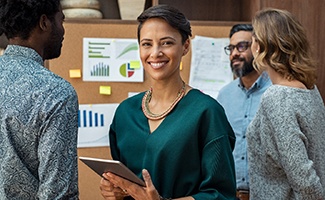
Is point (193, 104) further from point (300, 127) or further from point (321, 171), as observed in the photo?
point (321, 171)

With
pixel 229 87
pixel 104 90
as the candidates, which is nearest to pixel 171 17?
pixel 229 87

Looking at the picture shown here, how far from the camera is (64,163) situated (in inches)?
51.6

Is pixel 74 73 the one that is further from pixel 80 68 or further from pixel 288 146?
pixel 288 146

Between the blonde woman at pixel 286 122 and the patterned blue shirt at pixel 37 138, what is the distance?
0.79 m

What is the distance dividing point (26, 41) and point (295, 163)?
0.97 meters

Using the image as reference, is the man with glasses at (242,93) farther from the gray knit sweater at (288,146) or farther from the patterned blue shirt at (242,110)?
the gray knit sweater at (288,146)

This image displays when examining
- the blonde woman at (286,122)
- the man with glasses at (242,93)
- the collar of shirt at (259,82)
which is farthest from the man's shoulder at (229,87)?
the blonde woman at (286,122)

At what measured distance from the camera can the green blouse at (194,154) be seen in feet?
4.85

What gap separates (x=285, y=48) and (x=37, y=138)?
3.30 feet

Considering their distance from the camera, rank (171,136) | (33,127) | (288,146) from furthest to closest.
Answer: (288,146) < (171,136) < (33,127)

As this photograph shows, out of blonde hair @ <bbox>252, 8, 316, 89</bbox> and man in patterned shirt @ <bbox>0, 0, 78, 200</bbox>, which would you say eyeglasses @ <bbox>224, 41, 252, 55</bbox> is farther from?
man in patterned shirt @ <bbox>0, 0, 78, 200</bbox>

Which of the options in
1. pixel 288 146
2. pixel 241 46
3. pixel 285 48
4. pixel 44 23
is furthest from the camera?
pixel 241 46

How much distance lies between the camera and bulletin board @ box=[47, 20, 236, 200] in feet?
9.45

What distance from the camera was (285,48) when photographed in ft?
6.29
